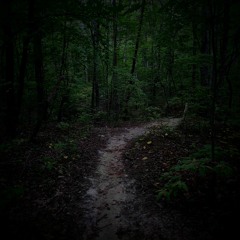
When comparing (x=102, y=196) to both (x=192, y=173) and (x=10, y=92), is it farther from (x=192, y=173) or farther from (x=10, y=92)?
(x=10, y=92)

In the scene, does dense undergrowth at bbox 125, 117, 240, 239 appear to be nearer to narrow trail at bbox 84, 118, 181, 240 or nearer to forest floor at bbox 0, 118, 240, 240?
forest floor at bbox 0, 118, 240, 240

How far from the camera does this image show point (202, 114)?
1377 cm

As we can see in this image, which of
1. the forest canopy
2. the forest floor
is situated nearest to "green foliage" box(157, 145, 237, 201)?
the forest floor

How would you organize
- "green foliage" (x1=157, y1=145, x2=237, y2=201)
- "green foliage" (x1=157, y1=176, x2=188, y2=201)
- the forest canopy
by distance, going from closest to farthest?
"green foliage" (x1=157, y1=145, x2=237, y2=201) < "green foliage" (x1=157, y1=176, x2=188, y2=201) < the forest canopy

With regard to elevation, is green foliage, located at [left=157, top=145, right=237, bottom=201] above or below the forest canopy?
below

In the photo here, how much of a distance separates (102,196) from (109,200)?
299 millimetres

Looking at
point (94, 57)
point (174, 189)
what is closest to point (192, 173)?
point (174, 189)

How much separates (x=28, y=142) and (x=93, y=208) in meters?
4.72

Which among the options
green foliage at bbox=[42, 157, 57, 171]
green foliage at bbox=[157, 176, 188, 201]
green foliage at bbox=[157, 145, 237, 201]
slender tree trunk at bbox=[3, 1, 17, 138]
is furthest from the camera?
slender tree trunk at bbox=[3, 1, 17, 138]

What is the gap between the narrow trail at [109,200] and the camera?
5287mm

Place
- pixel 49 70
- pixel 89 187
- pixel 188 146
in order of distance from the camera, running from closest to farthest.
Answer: pixel 89 187, pixel 188 146, pixel 49 70

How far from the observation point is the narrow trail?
5287 mm

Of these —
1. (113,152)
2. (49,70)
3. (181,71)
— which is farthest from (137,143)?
(181,71)

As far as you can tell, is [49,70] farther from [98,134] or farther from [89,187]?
[89,187]
